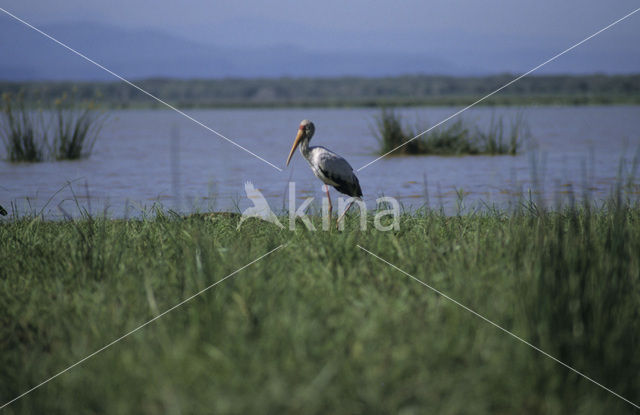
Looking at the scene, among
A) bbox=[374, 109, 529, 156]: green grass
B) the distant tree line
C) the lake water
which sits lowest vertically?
the lake water

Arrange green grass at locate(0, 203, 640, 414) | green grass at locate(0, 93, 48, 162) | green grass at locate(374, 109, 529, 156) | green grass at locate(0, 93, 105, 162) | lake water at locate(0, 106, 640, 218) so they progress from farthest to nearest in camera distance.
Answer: green grass at locate(374, 109, 529, 156)
green grass at locate(0, 93, 48, 162)
green grass at locate(0, 93, 105, 162)
lake water at locate(0, 106, 640, 218)
green grass at locate(0, 203, 640, 414)

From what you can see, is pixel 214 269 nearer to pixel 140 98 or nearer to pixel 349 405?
pixel 349 405

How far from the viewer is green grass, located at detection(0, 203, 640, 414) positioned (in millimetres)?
2578

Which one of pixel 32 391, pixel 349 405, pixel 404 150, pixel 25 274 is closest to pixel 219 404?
pixel 349 405

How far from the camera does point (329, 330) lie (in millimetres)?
3121

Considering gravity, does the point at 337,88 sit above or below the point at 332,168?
above

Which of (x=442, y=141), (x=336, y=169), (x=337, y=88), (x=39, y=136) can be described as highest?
(x=337, y=88)

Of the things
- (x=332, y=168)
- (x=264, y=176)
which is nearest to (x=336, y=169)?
(x=332, y=168)

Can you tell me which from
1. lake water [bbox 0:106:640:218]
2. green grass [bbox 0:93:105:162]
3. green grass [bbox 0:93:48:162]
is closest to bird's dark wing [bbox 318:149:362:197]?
lake water [bbox 0:106:640:218]

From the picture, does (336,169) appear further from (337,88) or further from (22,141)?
(337,88)

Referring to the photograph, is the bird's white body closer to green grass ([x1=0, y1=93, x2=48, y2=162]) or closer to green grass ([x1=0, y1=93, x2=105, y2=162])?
green grass ([x1=0, y1=93, x2=105, y2=162])

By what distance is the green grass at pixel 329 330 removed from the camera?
8.46 ft

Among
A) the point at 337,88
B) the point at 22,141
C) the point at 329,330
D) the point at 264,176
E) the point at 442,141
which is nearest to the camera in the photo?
the point at 329,330

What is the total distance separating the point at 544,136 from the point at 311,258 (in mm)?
14362
